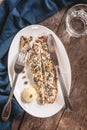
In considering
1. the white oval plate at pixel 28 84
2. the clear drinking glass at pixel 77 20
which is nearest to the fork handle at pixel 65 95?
the white oval plate at pixel 28 84

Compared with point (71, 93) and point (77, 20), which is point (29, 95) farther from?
point (77, 20)

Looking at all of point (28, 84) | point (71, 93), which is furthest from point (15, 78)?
point (71, 93)

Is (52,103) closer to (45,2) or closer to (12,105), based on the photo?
(12,105)

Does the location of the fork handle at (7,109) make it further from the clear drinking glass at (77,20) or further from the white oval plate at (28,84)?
the clear drinking glass at (77,20)

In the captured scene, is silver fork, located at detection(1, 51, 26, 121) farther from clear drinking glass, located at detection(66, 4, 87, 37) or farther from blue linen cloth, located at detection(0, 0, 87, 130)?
clear drinking glass, located at detection(66, 4, 87, 37)

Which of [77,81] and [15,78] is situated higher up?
[15,78]

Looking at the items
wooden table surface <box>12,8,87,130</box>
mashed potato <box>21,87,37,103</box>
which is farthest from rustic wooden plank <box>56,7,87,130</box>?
mashed potato <box>21,87,37,103</box>
